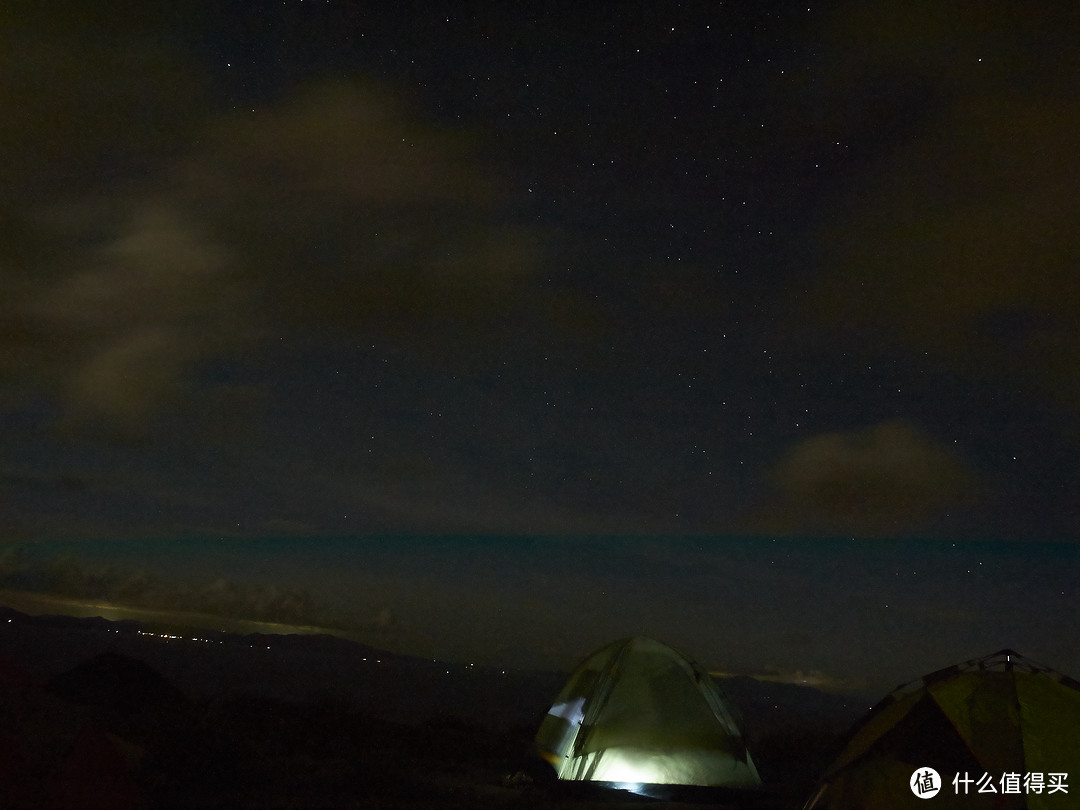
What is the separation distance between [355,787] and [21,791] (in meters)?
6.28

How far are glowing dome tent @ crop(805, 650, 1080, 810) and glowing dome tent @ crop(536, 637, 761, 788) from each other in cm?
352

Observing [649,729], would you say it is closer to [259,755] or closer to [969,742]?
[969,742]

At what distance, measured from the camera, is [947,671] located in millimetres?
14289

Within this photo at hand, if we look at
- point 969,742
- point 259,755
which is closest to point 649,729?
point 969,742

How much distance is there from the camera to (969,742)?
509 inches

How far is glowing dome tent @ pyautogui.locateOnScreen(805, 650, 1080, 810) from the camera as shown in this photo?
12.4 metres

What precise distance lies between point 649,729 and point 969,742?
6.45 metres

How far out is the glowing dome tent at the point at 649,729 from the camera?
56.2 ft

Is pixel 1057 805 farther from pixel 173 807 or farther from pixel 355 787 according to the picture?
pixel 173 807

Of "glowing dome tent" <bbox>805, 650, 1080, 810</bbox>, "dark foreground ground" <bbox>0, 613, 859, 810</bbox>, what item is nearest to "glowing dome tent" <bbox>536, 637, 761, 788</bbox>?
"dark foreground ground" <bbox>0, 613, 859, 810</bbox>

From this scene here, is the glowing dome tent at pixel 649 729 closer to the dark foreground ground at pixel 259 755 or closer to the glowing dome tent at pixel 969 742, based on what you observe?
the dark foreground ground at pixel 259 755

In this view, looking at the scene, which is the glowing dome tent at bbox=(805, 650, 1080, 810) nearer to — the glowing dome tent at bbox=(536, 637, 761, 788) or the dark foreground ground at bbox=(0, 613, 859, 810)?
the dark foreground ground at bbox=(0, 613, 859, 810)

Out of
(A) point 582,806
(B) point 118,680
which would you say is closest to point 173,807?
(A) point 582,806

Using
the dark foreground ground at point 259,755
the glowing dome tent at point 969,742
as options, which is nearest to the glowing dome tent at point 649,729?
the dark foreground ground at point 259,755
